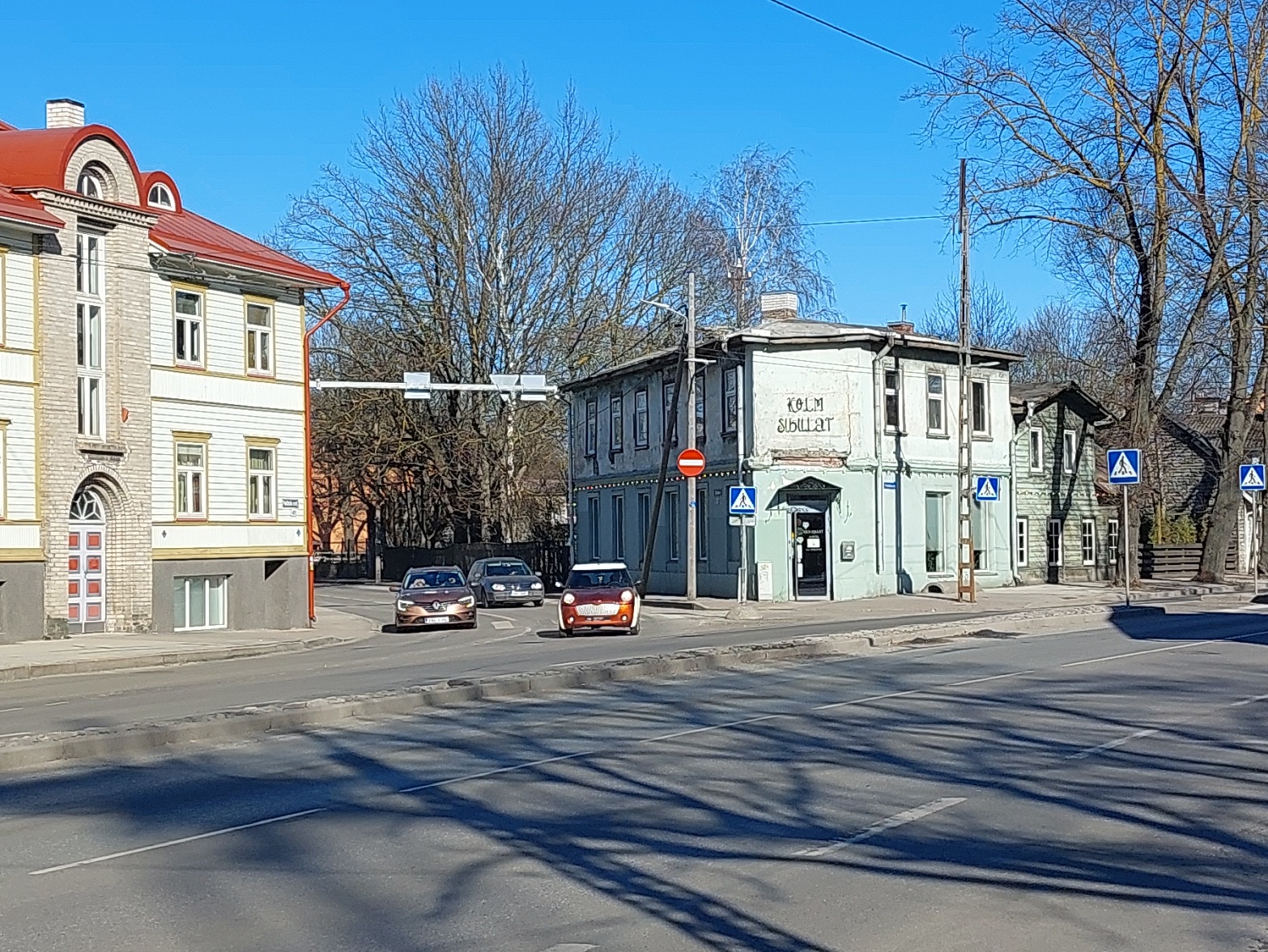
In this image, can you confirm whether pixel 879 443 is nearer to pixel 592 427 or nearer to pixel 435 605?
pixel 592 427

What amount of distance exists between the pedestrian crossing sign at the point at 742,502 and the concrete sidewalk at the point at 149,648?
30.3ft

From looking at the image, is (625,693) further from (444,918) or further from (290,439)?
(290,439)

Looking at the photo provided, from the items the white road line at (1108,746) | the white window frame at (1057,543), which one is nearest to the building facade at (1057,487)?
the white window frame at (1057,543)

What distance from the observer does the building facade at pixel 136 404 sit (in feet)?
102

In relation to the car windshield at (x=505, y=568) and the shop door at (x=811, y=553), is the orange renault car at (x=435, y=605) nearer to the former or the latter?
the car windshield at (x=505, y=568)

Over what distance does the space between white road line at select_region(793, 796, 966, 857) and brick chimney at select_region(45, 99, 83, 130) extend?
32.2 meters

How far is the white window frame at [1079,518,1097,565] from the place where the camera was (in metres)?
49.7

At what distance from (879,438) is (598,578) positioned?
13.2 m

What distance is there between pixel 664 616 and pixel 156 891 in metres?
28.8

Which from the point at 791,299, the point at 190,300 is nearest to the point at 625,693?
the point at 190,300

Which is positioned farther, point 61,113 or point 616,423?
point 616,423

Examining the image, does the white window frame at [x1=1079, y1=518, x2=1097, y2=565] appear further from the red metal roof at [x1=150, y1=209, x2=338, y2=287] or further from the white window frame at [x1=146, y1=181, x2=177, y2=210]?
the white window frame at [x1=146, y1=181, x2=177, y2=210]

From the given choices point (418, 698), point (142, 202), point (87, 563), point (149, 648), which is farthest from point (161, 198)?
point (418, 698)

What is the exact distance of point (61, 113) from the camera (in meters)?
36.2
